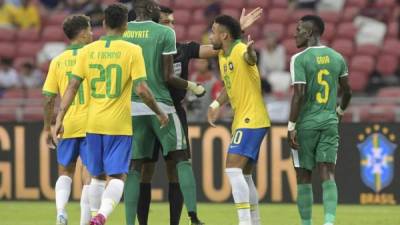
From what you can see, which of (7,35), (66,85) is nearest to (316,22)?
(66,85)

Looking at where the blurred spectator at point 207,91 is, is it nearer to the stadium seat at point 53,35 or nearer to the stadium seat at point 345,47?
the stadium seat at point 345,47

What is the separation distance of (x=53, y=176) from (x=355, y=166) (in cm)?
463

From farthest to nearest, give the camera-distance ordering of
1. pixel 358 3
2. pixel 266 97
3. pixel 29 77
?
pixel 358 3, pixel 29 77, pixel 266 97

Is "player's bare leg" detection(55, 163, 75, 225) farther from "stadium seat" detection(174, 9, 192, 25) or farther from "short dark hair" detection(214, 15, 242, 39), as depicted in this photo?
"stadium seat" detection(174, 9, 192, 25)

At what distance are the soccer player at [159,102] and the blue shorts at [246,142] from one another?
61cm

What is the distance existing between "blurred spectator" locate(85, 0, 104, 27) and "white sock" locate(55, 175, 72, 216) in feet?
31.0

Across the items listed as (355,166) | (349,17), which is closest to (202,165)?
(355,166)

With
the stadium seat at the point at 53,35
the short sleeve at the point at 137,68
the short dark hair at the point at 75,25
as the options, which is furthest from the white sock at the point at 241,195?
the stadium seat at the point at 53,35

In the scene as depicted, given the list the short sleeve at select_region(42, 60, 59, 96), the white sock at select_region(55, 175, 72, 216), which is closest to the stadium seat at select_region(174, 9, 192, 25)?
the short sleeve at select_region(42, 60, 59, 96)

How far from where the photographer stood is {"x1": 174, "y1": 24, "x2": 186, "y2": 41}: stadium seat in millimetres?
23109

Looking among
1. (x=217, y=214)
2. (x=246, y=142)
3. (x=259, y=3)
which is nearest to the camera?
(x=246, y=142)

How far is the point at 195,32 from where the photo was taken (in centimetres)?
2323

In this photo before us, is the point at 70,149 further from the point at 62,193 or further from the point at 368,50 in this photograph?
the point at 368,50

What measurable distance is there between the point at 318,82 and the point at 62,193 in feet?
9.34
